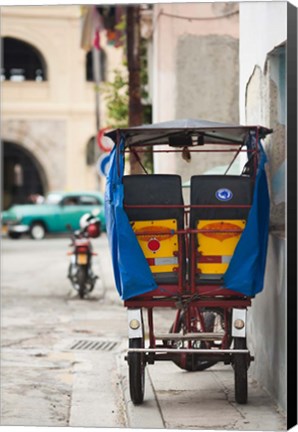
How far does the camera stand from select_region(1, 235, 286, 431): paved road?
643cm

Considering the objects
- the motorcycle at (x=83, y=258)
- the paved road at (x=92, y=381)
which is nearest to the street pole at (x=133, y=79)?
the motorcycle at (x=83, y=258)

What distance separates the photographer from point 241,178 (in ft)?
21.1

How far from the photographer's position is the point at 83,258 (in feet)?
43.7

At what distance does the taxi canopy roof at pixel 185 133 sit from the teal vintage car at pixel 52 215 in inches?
867

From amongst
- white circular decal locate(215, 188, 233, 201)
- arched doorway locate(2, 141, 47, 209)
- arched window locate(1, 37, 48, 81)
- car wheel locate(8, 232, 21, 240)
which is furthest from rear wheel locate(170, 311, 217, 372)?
arched doorway locate(2, 141, 47, 209)

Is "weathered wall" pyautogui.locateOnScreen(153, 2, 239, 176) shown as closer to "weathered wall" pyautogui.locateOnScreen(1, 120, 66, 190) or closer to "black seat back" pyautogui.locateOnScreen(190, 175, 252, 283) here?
"black seat back" pyautogui.locateOnScreen(190, 175, 252, 283)

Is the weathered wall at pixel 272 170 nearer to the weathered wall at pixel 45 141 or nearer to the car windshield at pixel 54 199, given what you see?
the car windshield at pixel 54 199

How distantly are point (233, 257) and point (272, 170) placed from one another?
34.9 inches

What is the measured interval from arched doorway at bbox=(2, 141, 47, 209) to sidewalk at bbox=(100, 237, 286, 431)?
28.7 m

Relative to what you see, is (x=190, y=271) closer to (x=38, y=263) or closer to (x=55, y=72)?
(x=38, y=263)

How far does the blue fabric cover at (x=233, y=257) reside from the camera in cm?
636

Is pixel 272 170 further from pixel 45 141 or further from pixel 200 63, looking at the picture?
pixel 45 141

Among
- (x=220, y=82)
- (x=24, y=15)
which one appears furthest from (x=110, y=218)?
(x=24, y=15)

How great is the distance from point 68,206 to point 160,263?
23.1m
